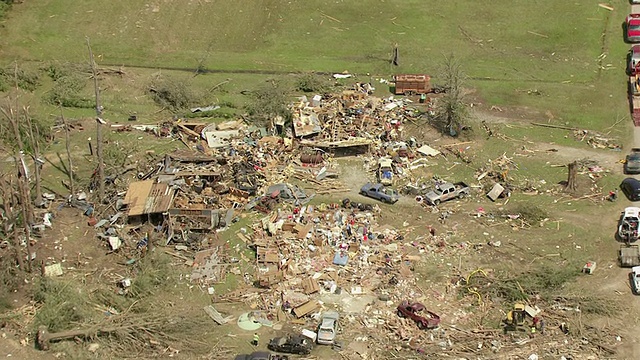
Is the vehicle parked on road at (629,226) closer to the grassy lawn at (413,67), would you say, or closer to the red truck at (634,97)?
the grassy lawn at (413,67)

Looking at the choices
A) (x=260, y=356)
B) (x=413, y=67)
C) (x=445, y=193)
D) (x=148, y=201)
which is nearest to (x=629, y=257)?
(x=445, y=193)

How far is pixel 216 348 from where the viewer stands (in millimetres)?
39594

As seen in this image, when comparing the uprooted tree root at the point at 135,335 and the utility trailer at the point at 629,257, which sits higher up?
the utility trailer at the point at 629,257

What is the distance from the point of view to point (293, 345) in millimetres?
39031

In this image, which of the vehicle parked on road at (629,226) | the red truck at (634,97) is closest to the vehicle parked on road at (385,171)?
the vehicle parked on road at (629,226)

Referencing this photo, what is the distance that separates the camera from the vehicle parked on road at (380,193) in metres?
49.5

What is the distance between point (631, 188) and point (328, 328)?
21950mm

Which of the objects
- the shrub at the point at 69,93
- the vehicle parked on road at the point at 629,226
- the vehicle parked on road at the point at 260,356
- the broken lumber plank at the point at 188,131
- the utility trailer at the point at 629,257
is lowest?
the vehicle parked on road at the point at 260,356

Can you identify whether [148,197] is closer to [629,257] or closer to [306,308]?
[306,308]

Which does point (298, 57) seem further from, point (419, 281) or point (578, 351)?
point (578, 351)

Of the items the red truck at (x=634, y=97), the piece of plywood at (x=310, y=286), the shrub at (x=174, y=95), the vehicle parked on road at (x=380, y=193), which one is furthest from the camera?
the shrub at (x=174, y=95)

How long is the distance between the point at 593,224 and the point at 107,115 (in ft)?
113

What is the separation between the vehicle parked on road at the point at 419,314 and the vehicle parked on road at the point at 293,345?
5195mm

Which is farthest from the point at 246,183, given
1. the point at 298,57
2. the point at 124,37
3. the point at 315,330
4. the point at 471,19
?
the point at 471,19
